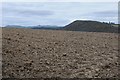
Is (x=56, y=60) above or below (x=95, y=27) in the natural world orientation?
below

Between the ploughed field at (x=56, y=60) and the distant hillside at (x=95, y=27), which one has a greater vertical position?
the distant hillside at (x=95, y=27)

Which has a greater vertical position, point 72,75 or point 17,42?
point 17,42

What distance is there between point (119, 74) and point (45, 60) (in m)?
3.28

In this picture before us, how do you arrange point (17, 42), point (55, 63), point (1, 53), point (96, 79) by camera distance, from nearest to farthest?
point (96, 79) → point (55, 63) → point (1, 53) → point (17, 42)

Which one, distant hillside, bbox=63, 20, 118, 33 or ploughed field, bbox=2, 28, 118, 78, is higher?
distant hillside, bbox=63, 20, 118, 33

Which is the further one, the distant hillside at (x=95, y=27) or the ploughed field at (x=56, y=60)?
the distant hillside at (x=95, y=27)

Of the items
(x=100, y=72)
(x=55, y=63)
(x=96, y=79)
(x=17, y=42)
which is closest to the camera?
(x=96, y=79)

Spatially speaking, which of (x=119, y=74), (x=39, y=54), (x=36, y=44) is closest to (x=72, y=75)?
(x=119, y=74)

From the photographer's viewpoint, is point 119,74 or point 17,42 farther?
point 17,42

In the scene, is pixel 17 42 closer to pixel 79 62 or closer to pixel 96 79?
pixel 79 62

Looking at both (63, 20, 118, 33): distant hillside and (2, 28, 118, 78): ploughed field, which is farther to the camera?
(63, 20, 118, 33): distant hillside

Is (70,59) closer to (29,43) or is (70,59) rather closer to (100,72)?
(100,72)

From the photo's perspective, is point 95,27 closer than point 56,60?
No

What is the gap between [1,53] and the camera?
496 inches
